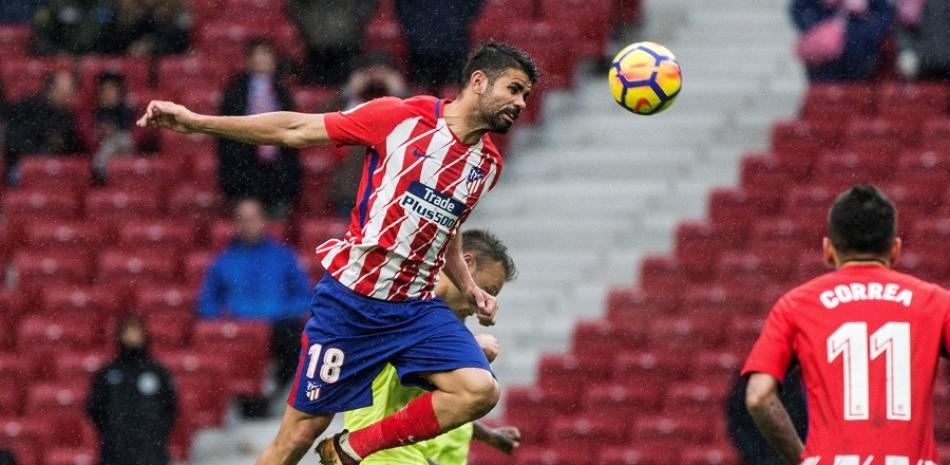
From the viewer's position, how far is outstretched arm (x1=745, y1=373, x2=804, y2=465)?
6180 mm

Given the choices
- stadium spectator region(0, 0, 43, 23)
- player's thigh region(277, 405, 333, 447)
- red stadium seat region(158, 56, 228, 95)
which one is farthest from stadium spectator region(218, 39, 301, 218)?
player's thigh region(277, 405, 333, 447)

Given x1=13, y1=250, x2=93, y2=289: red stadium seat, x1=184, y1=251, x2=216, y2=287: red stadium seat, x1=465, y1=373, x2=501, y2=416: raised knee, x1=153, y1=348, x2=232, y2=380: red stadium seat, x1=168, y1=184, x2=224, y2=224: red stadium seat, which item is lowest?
x1=153, y1=348, x2=232, y2=380: red stadium seat

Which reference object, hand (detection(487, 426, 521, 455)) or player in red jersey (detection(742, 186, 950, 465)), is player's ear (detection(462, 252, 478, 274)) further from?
player in red jersey (detection(742, 186, 950, 465))

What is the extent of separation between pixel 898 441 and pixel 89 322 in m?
9.30

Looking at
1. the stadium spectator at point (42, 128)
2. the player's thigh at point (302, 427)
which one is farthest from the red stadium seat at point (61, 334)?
the player's thigh at point (302, 427)

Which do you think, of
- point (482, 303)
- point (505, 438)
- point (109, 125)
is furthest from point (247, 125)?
point (109, 125)

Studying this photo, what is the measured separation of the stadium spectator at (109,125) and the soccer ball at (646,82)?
794 cm

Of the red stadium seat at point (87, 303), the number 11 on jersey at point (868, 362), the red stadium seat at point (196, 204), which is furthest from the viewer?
the red stadium seat at point (196, 204)

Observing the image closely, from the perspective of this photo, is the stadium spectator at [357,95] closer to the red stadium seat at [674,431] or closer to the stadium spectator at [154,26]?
the stadium spectator at [154,26]

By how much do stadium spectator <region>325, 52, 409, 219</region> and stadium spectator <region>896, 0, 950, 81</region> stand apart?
369 centimetres

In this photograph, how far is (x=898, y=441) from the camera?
242 inches

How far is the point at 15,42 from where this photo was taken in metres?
17.0

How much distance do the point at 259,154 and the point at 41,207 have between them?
217 cm

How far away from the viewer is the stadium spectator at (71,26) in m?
16.5
